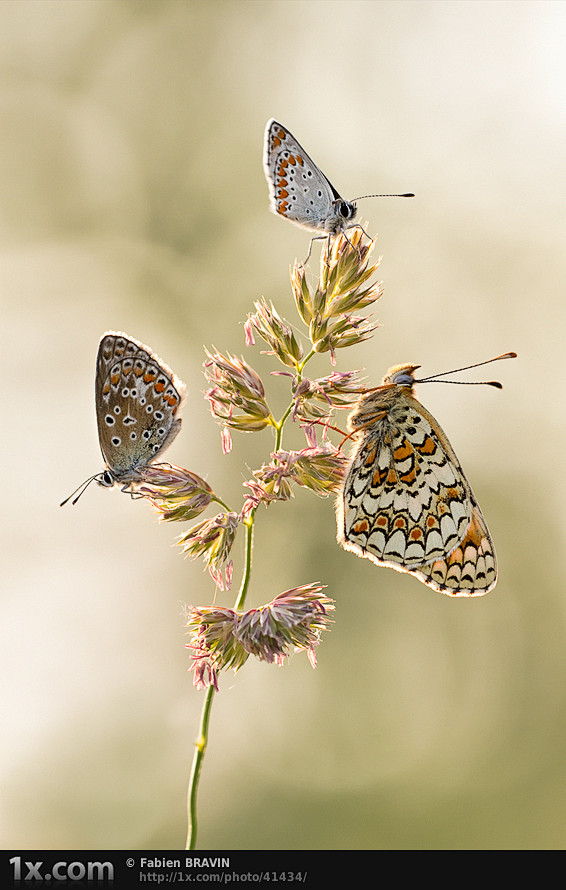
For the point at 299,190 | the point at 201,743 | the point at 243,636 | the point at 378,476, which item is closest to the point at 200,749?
the point at 201,743

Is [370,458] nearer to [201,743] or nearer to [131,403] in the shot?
[131,403]

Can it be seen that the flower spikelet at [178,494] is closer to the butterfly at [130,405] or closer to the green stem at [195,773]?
the butterfly at [130,405]

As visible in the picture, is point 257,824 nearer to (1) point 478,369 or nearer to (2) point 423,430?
(1) point 478,369

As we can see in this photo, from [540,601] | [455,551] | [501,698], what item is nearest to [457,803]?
[501,698]
